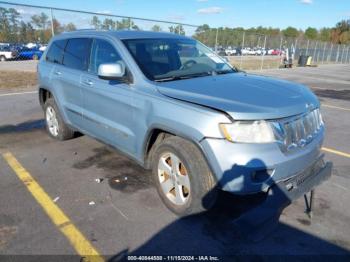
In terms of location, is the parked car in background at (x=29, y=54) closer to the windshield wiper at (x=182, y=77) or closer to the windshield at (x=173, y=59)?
the windshield at (x=173, y=59)

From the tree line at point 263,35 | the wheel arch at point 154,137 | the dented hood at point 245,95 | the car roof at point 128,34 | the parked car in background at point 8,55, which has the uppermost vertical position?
the tree line at point 263,35

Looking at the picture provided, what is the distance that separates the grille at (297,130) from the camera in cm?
296

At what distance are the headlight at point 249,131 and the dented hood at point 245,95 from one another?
0.21ft

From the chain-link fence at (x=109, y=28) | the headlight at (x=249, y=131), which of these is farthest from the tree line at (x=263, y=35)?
the headlight at (x=249, y=131)

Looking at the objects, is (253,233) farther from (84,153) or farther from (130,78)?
(84,153)

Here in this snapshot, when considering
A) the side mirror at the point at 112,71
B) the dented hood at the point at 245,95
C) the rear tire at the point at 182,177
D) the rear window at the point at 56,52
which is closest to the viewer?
the dented hood at the point at 245,95

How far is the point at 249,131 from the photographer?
2.88 meters

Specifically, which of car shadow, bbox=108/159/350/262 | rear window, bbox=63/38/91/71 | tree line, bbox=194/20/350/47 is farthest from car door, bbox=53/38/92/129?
tree line, bbox=194/20/350/47

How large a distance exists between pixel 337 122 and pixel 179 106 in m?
5.78

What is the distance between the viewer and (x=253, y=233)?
117 inches

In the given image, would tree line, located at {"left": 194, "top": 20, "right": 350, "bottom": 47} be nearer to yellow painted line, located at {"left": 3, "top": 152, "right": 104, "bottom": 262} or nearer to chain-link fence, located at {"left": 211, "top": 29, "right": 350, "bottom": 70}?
chain-link fence, located at {"left": 211, "top": 29, "right": 350, "bottom": 70}

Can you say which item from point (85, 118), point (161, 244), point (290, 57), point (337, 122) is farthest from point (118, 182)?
point (290, 57)

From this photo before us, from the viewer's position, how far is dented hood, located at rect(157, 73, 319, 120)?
9.53 ft

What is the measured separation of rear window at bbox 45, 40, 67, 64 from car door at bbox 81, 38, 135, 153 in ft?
3.68
